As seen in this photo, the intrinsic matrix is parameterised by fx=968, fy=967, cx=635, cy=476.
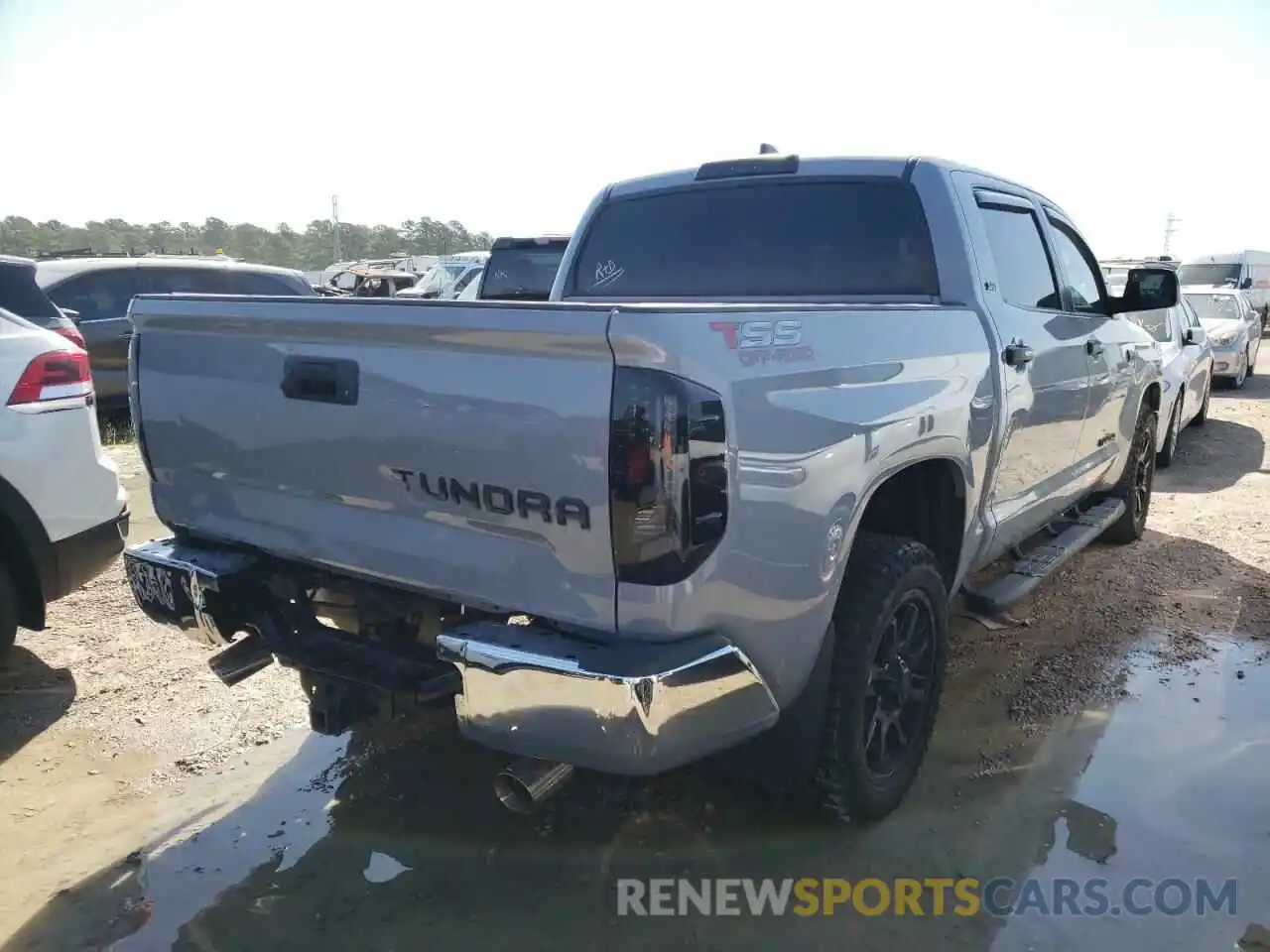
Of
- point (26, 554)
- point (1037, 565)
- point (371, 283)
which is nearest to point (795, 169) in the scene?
point (1037, 565)

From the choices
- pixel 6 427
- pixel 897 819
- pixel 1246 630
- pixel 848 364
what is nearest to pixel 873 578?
pixel 848 364

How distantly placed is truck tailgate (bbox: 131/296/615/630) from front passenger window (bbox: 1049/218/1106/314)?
311 cm

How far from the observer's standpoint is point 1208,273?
81.4 feet

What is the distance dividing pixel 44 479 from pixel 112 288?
6217 millimetres

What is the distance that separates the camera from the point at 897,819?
3.02 m

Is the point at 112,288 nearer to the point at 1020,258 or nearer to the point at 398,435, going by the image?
the point at 398,435

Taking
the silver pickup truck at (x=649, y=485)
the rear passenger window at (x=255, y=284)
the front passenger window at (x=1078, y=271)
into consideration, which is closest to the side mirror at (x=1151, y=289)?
the front passenger window at (x=1078, y=271)

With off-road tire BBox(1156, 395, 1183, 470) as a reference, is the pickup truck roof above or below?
above

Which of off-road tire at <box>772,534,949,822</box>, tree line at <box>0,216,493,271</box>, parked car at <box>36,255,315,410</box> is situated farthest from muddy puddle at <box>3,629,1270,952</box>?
tree line at <box>0,216,493,271</box>

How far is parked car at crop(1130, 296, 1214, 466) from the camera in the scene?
7.58 metres

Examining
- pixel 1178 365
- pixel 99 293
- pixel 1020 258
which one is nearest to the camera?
pixel 1020 258

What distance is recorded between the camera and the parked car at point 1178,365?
24.9 ft

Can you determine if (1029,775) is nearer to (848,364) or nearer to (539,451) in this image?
(848,364)

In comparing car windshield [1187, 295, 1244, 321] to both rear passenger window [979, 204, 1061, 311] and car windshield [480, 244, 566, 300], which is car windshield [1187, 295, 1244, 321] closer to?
car windshield [480, 244, 566, 300]
